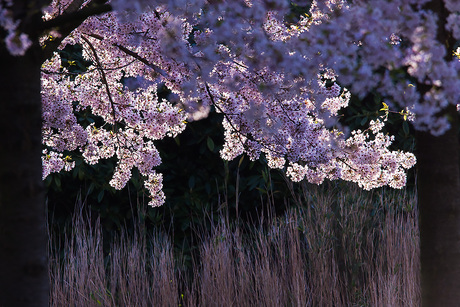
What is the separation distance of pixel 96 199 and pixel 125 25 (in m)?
2.97

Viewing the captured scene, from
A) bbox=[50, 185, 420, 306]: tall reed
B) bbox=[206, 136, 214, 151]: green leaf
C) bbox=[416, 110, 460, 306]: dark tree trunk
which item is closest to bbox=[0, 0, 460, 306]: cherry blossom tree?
bbox=[416, 110, 460, 306]: dark tree trunk

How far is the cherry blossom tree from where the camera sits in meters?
2.20

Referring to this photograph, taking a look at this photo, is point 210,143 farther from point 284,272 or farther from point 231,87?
point 231,87

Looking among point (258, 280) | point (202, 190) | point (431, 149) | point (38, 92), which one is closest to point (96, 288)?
point (258, 280)

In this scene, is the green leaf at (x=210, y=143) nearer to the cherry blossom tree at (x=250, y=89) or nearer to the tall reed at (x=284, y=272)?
the tall reed at (x=284, y=272)

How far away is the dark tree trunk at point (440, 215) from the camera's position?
9.00 feet

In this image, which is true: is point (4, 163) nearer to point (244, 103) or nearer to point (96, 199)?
point (244, 103)

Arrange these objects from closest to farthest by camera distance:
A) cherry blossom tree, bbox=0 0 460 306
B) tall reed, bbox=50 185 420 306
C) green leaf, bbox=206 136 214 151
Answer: cherry blossom tree, bbox=0 0 460 306 → tall reed, bbox=50 185 420 306 → green leaf, bbox=206 136 214 151

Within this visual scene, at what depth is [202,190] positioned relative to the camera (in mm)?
6383

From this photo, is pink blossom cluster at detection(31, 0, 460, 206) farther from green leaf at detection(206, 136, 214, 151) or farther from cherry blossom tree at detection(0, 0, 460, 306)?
green leaf at detection(206, 136, 214, 151)

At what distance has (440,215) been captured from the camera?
9.15 ft

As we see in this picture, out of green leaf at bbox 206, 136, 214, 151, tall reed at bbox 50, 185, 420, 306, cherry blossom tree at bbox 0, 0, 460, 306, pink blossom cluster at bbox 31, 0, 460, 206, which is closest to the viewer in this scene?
cherry blossom tree at bbox 0, 0, 460, 306

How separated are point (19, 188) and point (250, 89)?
5.69 feet

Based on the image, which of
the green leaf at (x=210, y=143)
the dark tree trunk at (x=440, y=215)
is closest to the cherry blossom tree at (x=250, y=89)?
A: the dark tree trunk at (x=440, y=215)
